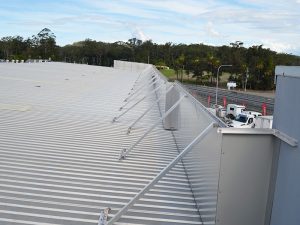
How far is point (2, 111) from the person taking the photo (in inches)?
480

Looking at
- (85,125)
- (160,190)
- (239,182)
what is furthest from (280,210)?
(85,125)

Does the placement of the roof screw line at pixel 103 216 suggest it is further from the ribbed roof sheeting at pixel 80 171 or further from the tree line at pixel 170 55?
the tree line at pixel 170 55

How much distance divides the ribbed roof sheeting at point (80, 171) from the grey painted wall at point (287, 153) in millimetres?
1590

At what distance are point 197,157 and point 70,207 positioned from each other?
1.83m

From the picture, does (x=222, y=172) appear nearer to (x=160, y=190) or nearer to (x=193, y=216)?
(x=193, y=216)

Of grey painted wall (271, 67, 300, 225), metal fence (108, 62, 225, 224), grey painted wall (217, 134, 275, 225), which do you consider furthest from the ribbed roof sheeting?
grey painted wall (271, 67, 300, 225)

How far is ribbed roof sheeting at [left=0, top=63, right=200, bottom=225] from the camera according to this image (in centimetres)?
511

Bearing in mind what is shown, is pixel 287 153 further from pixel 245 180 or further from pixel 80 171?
pixel 80 171

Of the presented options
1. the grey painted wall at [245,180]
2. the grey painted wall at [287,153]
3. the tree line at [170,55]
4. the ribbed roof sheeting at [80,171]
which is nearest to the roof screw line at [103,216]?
the ribbed roof sheeting at [80,171]

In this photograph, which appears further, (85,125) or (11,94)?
(11,94)

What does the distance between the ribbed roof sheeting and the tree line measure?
6537 centimetres

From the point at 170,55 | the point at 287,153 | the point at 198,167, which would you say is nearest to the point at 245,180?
the point at 287,153

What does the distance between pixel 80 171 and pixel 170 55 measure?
103429mm

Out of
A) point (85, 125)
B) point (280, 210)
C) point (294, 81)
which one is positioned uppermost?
point (294, 81)
